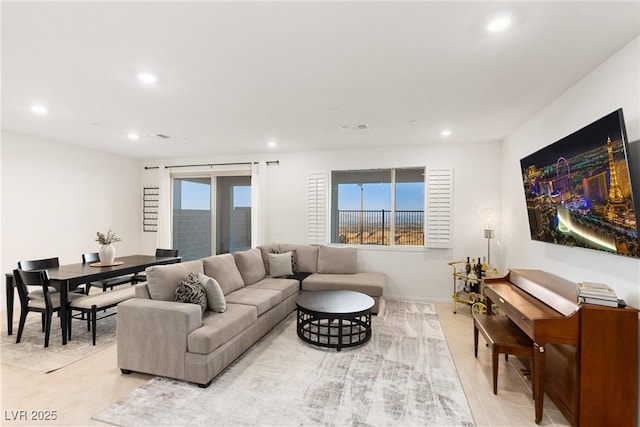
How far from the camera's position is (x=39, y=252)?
4836 millimetres

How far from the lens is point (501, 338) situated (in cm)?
253

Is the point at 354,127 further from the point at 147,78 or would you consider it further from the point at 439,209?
the point at 147,78

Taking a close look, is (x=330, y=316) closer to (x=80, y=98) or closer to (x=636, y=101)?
(x=636, y=101)

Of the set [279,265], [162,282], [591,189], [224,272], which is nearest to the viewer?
[591,189]

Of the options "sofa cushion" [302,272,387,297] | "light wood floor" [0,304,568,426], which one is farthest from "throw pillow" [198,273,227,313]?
"sofa cushion" [302,272,387,297]

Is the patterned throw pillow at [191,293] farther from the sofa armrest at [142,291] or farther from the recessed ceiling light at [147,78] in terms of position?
the recessed ceiling light at [147,78]

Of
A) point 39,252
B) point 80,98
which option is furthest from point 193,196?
point 80,98

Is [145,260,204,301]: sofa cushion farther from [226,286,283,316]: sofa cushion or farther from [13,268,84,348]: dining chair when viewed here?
[13,268,84,348]: dining chair

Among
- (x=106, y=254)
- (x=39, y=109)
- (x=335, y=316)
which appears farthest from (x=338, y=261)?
(x=39, y=109)

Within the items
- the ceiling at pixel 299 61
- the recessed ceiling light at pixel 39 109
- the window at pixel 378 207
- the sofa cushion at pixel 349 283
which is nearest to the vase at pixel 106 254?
the ceiling at pixel 299 61

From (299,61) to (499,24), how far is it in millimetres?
1331

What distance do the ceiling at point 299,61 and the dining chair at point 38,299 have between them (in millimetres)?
1796

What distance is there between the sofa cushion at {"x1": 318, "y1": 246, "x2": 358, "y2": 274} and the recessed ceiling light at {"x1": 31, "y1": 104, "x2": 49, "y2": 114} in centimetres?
399

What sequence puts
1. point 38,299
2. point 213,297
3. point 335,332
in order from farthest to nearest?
point 335,332 → point 38,299 → point 213,297
